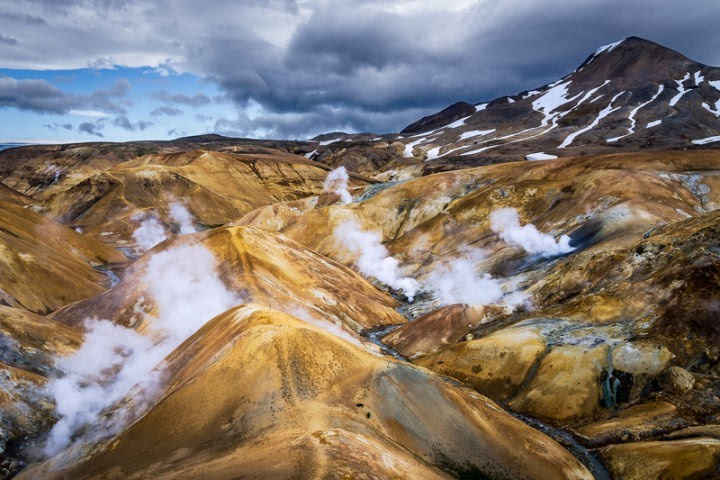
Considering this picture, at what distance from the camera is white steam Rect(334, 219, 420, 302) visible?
6512cm

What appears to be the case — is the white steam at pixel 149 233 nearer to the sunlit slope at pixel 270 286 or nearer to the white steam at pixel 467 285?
the sunlit slope at pixel 270 286

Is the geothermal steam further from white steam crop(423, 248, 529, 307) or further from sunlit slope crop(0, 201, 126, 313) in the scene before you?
white steam crop(423, 248, 529, 307)

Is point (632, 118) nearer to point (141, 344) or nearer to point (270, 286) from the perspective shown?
point (270, 286)

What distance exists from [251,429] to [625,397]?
22583 millimetres

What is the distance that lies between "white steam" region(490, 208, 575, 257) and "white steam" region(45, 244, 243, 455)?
112 ft

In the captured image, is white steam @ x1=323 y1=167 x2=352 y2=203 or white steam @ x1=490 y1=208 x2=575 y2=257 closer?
white steam @ x1=490 y1=208 x2=575 y2=257

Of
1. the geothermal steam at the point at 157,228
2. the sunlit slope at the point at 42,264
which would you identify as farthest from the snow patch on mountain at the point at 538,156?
the sunlit slope at the point at 42,264

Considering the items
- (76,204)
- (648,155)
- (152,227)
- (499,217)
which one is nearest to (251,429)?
(499,217)

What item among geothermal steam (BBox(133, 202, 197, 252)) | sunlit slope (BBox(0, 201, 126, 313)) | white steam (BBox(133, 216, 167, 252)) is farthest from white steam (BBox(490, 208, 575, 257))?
white steam (BBox(133, 216, 167, 252))

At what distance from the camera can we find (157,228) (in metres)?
109

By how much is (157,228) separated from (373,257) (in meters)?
56.8

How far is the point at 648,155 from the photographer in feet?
230

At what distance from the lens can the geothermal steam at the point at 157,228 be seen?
104 meters

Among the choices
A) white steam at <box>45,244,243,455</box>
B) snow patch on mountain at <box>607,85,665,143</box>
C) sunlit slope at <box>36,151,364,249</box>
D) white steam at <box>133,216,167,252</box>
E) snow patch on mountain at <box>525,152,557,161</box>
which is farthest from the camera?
snow patch on mountain at <box>607,85,665,143</box>
